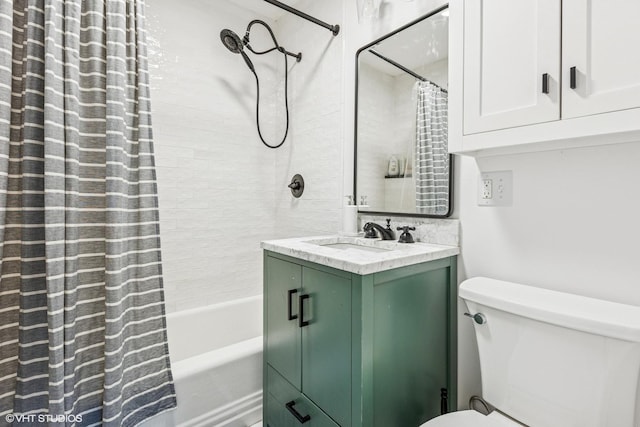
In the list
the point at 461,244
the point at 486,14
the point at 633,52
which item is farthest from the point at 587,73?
the point at 461,244

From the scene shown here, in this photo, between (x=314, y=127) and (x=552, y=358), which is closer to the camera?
(x=552, y=358)

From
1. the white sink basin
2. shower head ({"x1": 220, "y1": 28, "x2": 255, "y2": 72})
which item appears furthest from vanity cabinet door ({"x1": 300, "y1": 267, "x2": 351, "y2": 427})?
shower head ({"x1": 220, "y1": 28, "x2": 255, "y2": 72})

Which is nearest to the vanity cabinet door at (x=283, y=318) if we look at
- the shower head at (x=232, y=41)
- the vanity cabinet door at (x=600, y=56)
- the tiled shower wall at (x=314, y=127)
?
the tiled shower wall at (x=314, y=127)

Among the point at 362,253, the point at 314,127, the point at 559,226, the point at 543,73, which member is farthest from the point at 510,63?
the point at 314,127

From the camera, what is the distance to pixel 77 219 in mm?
1170

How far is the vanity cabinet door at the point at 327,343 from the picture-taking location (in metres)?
1.03

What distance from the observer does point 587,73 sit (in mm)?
798

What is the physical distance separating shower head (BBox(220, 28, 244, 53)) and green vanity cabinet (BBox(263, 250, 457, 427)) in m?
1.34

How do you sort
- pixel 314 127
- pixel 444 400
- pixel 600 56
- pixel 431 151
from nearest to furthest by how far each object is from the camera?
pixel 600 56 < pixel 444 400 < pixel 431 151 < pixel 314 127

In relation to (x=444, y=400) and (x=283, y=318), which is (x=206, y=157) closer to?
(x=283, y=318)

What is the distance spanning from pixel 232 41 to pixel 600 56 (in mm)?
1793

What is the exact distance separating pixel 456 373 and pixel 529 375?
0.39 metres

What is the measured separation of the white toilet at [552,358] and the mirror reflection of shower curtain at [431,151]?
0.42 m

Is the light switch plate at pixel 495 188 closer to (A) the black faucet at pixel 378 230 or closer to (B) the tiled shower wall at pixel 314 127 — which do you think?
(A) the black faucet at pixel 378 230
